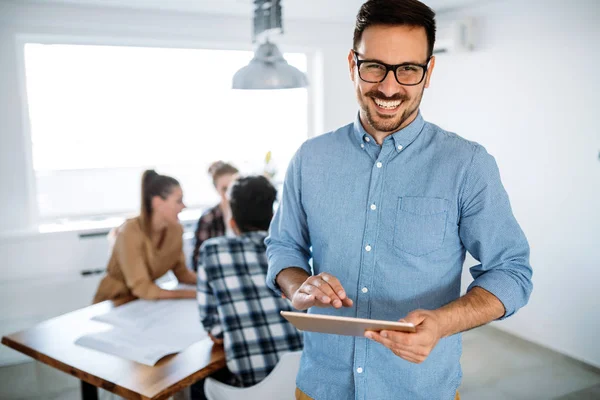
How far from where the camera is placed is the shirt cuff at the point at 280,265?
4.24 feet

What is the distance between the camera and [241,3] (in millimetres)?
3773

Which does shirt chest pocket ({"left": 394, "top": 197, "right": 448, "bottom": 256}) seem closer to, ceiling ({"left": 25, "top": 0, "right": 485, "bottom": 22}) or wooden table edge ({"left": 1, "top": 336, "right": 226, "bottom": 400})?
wooden table edge ({"left": 1, "top": 336, "right": 226, "bottom": 400})

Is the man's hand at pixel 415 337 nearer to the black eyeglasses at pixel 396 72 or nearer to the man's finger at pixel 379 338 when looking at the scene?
the man's finger at pixel 379 338

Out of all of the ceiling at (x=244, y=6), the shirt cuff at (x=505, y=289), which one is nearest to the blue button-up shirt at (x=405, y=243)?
the shirt cuff at (x=505, y=289)

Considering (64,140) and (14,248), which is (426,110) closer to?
(64,140)

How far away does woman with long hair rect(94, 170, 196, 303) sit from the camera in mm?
2457

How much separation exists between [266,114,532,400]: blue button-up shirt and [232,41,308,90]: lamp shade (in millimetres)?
1290

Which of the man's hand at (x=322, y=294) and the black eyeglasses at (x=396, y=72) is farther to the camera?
the black eyeglasses at (x=396, y=72)

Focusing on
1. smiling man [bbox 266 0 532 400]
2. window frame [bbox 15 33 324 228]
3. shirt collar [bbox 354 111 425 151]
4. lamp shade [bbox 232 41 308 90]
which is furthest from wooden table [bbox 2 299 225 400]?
window frame [bbox 15 33 324 228]

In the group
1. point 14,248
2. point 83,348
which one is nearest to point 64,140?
point 14,248

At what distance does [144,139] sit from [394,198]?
3888mm

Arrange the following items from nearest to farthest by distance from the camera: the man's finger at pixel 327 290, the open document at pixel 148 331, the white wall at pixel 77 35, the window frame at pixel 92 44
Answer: the man's finger at pixel 327 290
the open document at pixel 148 331
the white wall at pixel 77 35
the window frame at pixel 92 44

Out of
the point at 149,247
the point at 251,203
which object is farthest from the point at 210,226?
the point at 251,203

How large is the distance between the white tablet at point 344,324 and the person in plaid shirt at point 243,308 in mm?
919
